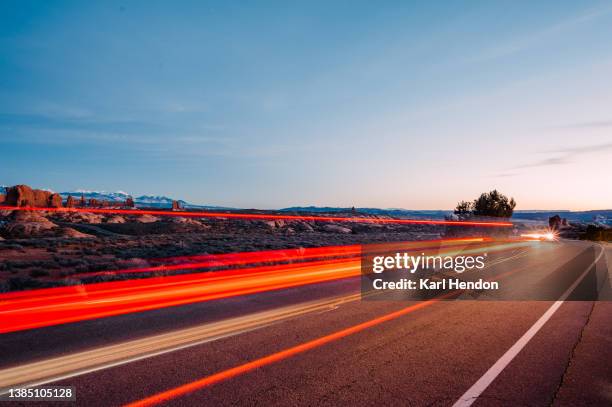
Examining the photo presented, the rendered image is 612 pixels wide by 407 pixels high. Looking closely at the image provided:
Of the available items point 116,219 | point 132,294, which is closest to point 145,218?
point 116,219

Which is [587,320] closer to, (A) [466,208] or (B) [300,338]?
(B) [300,338]

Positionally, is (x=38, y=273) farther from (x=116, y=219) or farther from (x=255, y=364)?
(x=116, y=219)

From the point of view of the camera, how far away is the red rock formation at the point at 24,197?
100488mm

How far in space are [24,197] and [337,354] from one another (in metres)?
127

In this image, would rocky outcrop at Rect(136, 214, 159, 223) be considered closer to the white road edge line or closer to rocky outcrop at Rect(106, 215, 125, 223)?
rocky outcrop at Rect(106, 215, 125, 223)

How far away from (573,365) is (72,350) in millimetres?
7547

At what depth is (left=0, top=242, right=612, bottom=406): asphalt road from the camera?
171 inches

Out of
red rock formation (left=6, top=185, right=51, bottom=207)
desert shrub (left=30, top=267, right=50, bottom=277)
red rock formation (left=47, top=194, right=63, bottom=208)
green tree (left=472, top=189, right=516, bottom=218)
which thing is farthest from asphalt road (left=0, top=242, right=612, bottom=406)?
red rock formation (left=47, top=194, right=63, bottom=208)

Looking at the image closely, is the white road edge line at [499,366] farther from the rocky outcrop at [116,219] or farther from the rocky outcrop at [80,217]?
the rocky outcrop at [80,217]

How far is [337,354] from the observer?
5586 millimetres

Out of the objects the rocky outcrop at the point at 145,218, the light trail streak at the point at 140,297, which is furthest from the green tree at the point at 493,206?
the rocky outcrop at the point at 145,218

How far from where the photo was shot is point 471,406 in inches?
161

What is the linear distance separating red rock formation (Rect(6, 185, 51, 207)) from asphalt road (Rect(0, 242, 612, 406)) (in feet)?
381

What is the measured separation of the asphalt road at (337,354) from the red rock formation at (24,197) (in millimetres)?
116232
